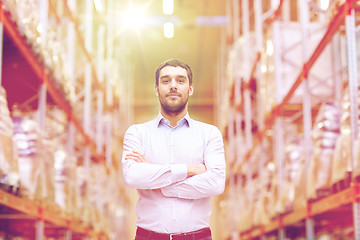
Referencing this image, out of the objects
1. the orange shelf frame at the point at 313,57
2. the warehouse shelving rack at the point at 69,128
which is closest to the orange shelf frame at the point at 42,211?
the warehouse shelving rack at the point at 69,128

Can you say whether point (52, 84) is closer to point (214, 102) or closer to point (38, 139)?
point (38, 139)

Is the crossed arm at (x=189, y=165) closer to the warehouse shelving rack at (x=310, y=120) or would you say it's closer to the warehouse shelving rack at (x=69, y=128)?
the warehouse shelving rack at (x=310, y=120)

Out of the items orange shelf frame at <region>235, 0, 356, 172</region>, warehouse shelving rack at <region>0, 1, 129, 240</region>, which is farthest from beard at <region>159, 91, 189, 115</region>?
orange shelf frame at <region>235, 0, 356, 172</region>

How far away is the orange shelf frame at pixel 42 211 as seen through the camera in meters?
4.66

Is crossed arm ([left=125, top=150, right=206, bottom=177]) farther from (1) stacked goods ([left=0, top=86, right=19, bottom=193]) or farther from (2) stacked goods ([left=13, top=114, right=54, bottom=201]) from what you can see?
(2) stacked goods ([left=13, top=114, right=54, bottom=201])

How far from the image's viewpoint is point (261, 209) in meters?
8.94

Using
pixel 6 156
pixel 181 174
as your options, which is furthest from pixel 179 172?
pixel 6 156

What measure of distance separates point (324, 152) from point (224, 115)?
10.7m

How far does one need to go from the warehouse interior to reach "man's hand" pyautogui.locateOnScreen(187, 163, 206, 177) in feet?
7.05

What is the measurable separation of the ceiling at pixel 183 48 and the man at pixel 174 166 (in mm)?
12026

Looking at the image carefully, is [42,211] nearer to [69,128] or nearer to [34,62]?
[34,62]

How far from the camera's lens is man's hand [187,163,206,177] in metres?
2.28

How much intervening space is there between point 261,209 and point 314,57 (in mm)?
3467

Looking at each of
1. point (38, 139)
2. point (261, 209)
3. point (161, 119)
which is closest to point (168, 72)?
point (161, 119)
